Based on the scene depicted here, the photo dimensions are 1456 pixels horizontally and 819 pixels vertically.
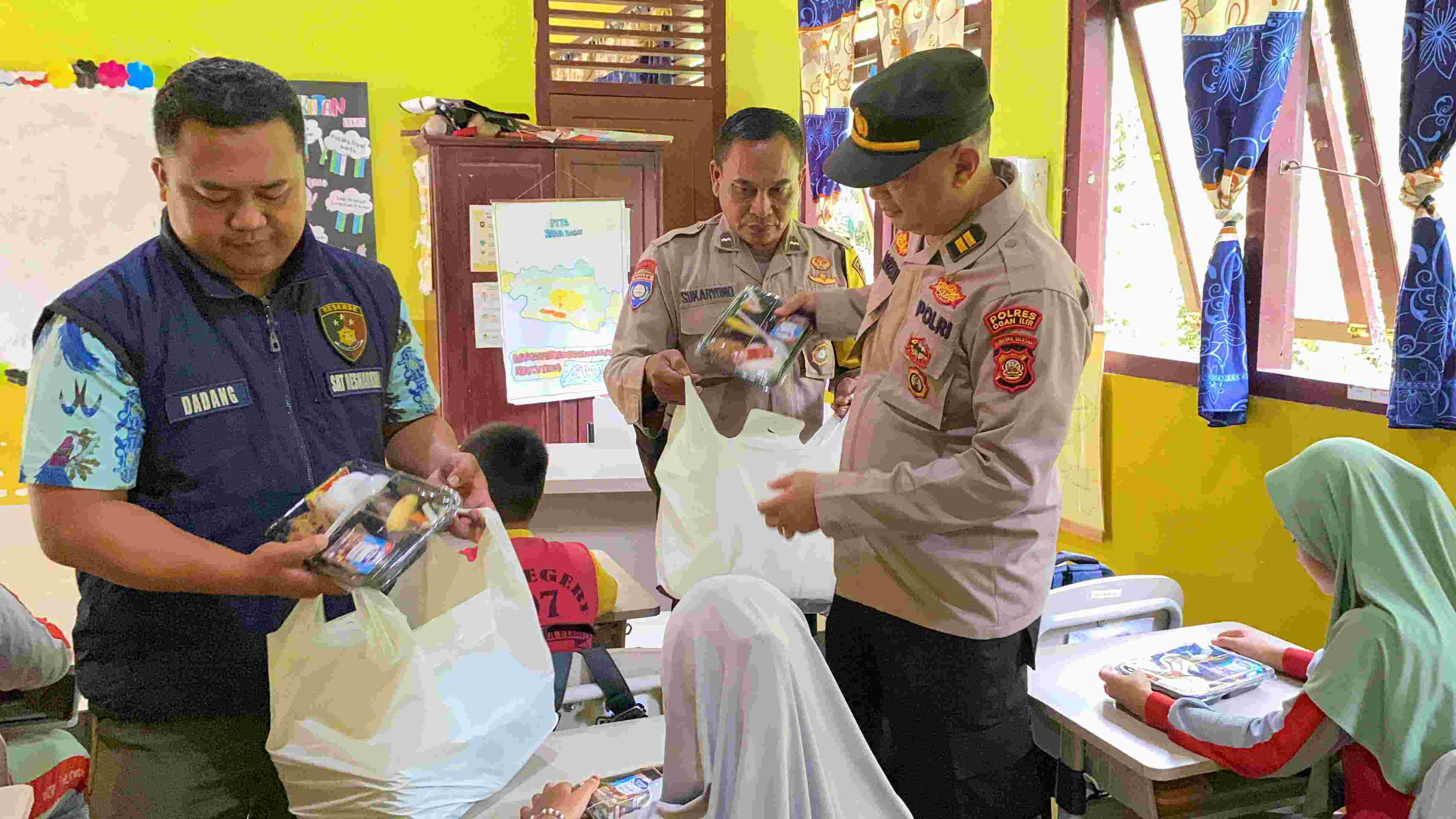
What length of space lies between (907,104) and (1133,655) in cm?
119

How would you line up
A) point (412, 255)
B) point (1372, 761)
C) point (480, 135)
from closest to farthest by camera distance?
point (1372, 761) → point (480, 135) → point (412, 255)

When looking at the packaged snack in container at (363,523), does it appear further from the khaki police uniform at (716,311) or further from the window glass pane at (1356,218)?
the window glass pane at (1356,218)

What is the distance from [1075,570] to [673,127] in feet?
11.6

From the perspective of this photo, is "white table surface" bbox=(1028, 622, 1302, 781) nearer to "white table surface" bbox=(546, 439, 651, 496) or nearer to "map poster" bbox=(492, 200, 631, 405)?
"white table surface" bbox=(546, 439, 651, 496)

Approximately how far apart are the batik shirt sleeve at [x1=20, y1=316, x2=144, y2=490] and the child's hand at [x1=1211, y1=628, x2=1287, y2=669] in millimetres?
1916

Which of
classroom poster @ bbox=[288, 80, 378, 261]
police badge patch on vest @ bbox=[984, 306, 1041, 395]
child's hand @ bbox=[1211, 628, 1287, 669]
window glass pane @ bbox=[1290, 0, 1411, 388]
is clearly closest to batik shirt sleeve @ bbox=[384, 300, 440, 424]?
police badge patch on vest @ bbox=[984, 306, 1041, 395]

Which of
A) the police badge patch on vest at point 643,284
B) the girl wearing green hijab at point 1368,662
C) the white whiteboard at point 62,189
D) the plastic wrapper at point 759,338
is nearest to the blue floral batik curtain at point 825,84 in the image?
the police badge patch on vest at point 643,284

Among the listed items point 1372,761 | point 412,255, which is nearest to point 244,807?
point 1372,761

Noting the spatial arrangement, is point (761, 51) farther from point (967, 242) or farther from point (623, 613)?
point (967, 242)

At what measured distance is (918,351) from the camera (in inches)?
63.9

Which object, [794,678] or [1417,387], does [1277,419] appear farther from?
[794,678]

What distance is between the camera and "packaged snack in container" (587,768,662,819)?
52.1 inches

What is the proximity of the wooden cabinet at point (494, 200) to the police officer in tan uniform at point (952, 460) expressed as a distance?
3.27 meters

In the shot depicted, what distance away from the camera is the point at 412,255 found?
5336 millimetres
